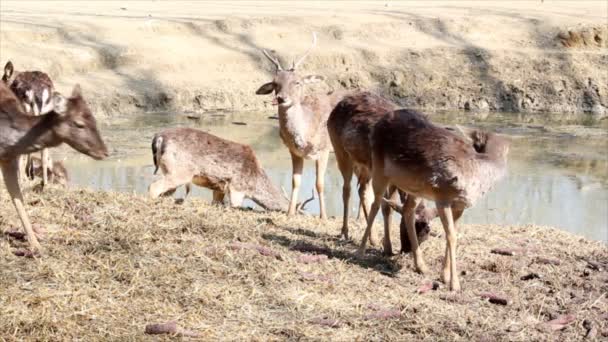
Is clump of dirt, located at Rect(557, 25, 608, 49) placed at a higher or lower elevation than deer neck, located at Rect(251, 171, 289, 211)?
lower

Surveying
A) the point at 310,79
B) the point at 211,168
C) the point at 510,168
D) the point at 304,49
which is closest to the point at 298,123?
the point at 310,79

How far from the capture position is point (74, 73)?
2206 cm

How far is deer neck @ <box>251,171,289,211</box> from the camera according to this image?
13.6 metres

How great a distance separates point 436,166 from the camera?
8547mm

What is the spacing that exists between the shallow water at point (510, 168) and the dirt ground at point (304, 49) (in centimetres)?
125

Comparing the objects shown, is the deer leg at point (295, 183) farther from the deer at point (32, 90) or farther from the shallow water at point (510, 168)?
the deer at point (32, 90)

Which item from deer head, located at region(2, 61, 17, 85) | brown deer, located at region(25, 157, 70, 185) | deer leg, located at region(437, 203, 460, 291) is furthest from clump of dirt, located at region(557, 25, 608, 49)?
deer leg, located at region(437, 203, 460, 291)

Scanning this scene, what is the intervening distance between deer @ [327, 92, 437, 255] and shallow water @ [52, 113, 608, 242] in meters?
3.71

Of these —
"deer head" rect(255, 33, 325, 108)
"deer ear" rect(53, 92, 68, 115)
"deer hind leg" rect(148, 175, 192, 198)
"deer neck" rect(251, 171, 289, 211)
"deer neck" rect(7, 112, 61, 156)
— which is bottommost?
"deer neck" rect(251, 171, 289, 211)

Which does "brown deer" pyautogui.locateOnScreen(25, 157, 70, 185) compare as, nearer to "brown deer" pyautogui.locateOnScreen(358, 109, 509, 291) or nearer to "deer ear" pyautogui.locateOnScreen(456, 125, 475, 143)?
"brown deer" pyautogui.locateOnScreen(358, 109, 509, 291)

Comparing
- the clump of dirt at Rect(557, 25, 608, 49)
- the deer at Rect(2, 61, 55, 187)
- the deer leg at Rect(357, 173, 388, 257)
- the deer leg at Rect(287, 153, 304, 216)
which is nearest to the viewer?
the deer leg at Rect(357, 173, 388, 257)

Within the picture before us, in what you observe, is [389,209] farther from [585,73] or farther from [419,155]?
[585,73]

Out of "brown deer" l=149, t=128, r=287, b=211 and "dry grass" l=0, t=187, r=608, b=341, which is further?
"brown deer" l=149, t=128, r=287, b=211

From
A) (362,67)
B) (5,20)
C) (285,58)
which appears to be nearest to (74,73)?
(5,20)
